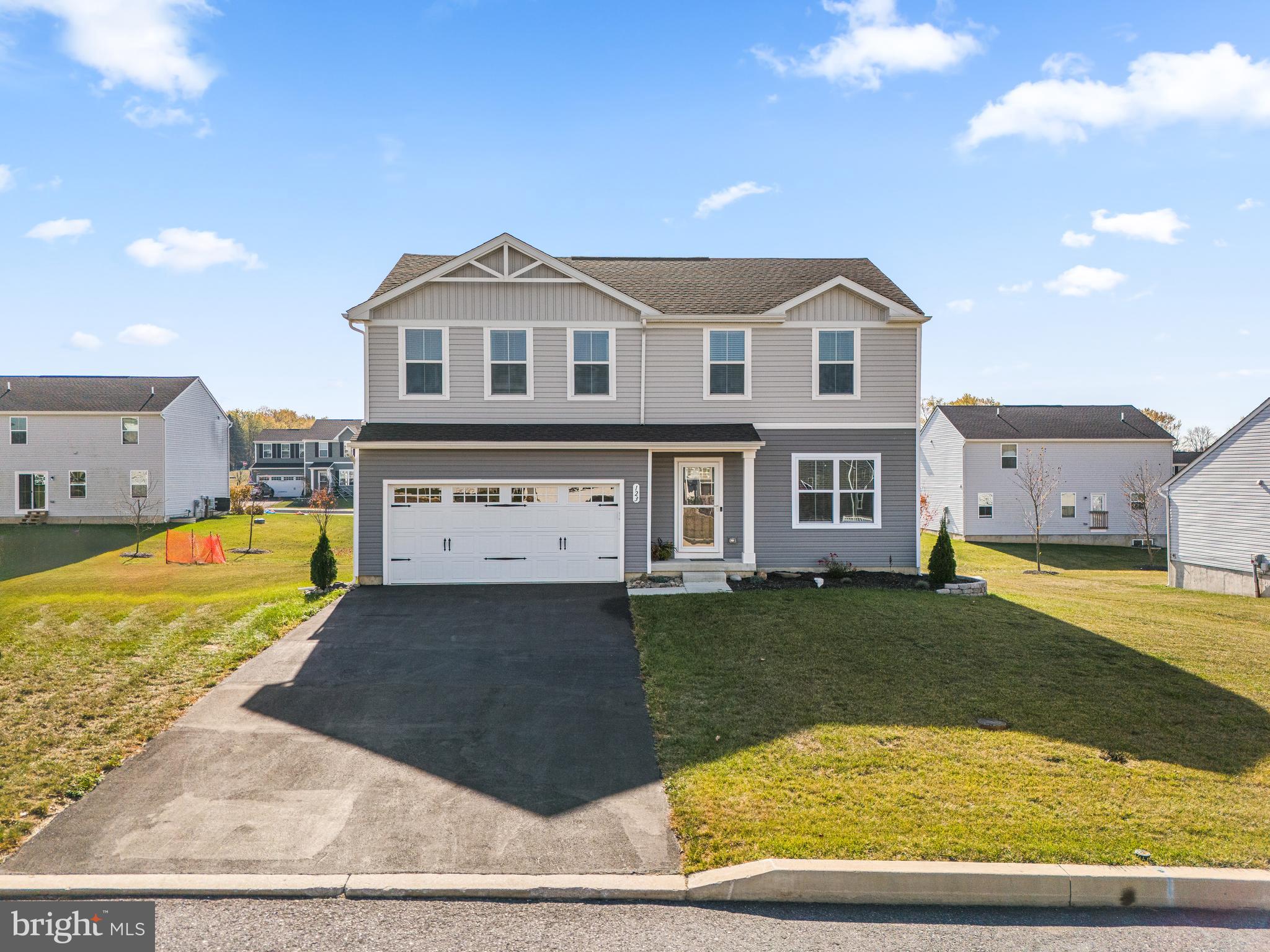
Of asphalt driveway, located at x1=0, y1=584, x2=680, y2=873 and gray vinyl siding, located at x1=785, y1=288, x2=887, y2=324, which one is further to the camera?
gray vinyl siding, located at x1=785, y1=288, x2=887, y2=324

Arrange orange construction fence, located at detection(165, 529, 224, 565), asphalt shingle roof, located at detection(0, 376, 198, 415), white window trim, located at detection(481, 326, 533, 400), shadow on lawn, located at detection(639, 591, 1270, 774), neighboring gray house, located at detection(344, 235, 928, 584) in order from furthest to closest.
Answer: asphalt shingle roof, located at detection(0, 376, 198, 415), orange construction fence, located at detection(165, 529, 224, 565), white window trim, located at detection(481, 326, 533, 400), neighboring gray house, located at detection(344, 235, 928, 584), shadow on lawn, located at detection(639, 591, 1270, 774)

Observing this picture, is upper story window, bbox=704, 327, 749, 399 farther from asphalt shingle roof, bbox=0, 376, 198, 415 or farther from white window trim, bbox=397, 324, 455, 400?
asphalt shingle roof, bbox=0, 376, 198, 415

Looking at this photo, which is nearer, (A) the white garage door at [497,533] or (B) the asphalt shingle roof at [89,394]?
(A) the white garage door at [497,533]

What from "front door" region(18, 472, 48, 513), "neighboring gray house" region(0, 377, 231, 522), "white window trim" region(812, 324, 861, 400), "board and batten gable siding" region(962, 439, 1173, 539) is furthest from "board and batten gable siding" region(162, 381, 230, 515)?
"board and batten gable siding" region(962, 439, 1173, 539)

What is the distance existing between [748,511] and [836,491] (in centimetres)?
220

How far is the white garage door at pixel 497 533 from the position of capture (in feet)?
52.7

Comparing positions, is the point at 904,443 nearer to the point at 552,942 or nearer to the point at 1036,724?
the point at 1036,724

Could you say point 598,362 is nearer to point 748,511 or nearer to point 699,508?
point 699,508

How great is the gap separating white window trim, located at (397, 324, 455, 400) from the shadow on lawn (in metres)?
7.22

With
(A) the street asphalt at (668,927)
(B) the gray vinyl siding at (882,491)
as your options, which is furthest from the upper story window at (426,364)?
(A) the street asphalt at (668,927)

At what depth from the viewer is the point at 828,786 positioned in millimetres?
6289

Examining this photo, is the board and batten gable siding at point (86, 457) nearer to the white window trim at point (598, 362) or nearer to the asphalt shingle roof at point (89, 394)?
the asphalt shingle roof at point (89, 394)

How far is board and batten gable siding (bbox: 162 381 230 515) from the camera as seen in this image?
3438 cm

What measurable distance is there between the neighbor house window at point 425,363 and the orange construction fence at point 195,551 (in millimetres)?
12346
